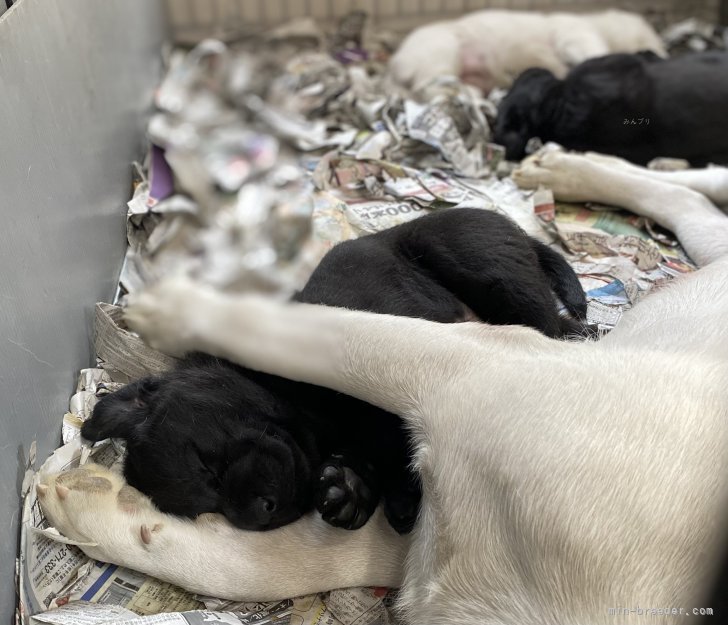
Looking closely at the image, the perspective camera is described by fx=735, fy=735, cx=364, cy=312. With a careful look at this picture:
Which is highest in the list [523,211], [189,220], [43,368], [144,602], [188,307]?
[189,220]

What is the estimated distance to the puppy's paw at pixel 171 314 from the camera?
39.5 inches

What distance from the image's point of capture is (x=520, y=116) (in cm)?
239

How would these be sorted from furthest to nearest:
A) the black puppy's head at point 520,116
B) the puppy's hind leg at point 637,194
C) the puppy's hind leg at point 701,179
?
the black puppy's head at point 520,116 → the puppy's hind leg at point 701,179 → the puppy's hind leg at point 637,194

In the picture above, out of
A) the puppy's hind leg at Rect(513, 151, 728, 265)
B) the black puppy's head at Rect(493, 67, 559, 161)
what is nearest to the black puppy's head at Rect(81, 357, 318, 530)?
the puppy's hind leg at Rect(513, 151, 728, 265)

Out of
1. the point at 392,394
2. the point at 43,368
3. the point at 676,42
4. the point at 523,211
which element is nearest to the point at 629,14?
the point at 676,42

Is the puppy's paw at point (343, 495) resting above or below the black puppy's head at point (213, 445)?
below

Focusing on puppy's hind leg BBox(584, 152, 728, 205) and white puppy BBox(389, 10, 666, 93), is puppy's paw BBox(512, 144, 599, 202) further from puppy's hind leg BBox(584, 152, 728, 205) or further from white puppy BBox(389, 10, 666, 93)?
white puppy BBox(389, 10, 666, 93)

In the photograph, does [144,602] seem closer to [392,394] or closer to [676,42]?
[392,394]

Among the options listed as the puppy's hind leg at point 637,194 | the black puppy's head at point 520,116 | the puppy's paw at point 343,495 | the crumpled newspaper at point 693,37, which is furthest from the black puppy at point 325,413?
the crumpled newspaper at point 693,37

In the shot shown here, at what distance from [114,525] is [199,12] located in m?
2.27

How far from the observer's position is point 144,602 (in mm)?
1124

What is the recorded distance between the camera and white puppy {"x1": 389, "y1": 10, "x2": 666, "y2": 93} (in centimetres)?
284

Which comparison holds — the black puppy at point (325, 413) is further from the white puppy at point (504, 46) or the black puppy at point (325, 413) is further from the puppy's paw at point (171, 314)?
the white puppy at point (504, 46)

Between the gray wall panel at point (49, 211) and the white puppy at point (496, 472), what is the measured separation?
122 millimetres
